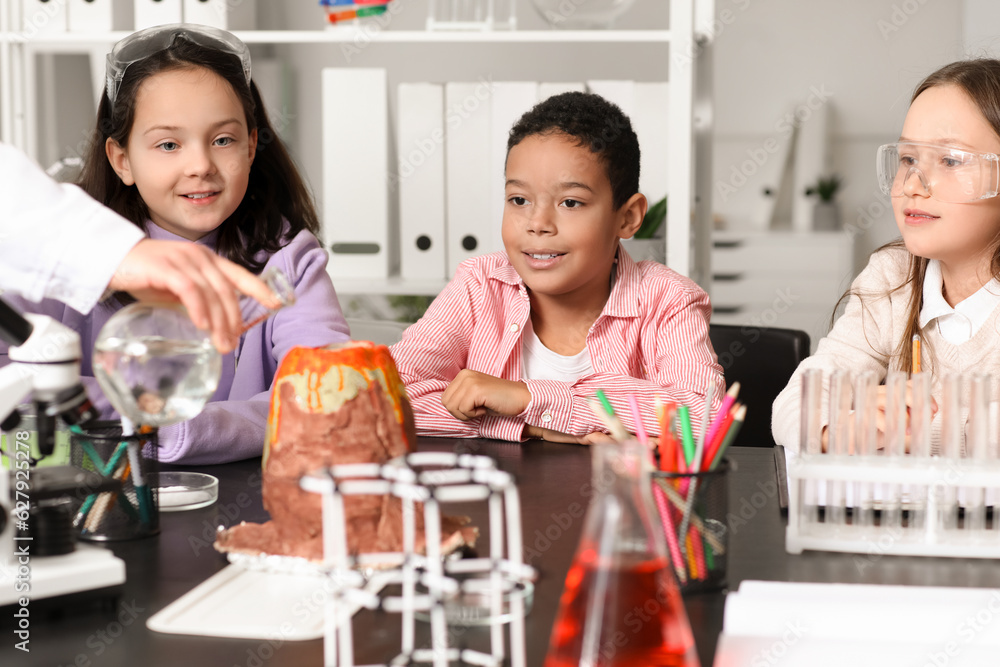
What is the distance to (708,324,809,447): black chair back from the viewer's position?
165 cm

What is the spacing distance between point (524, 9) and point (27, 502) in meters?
2.93

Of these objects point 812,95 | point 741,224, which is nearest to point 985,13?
point 812,95

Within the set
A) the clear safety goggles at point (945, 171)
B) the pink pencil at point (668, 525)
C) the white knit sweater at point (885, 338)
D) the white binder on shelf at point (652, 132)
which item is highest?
the white binder on shelf at point (652, 132)

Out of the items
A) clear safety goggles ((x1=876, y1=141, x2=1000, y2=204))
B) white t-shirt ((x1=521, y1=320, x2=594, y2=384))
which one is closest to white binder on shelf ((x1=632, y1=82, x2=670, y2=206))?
white t-shirt ((x1=521, y1=320, x2=594, y2=384))

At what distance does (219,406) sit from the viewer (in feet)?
3.66

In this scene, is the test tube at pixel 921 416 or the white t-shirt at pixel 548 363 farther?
the white t-shirt at pixel 548 363

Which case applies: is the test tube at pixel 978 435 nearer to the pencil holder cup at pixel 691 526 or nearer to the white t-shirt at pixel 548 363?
the pencil holder cup at pixel 691 526

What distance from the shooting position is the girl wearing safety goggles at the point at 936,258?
1.22 meters

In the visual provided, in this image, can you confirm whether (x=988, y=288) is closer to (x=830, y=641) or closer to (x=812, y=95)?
(x=830, y=641)

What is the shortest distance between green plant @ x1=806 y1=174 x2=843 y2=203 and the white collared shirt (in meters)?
2.67

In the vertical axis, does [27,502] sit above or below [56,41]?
below

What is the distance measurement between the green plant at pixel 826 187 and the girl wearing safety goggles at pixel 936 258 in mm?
2598

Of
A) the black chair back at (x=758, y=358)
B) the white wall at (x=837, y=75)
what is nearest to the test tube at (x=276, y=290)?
the black chair back at (x=758, y=358)

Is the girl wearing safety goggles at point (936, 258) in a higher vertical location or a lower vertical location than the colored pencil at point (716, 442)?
higher
